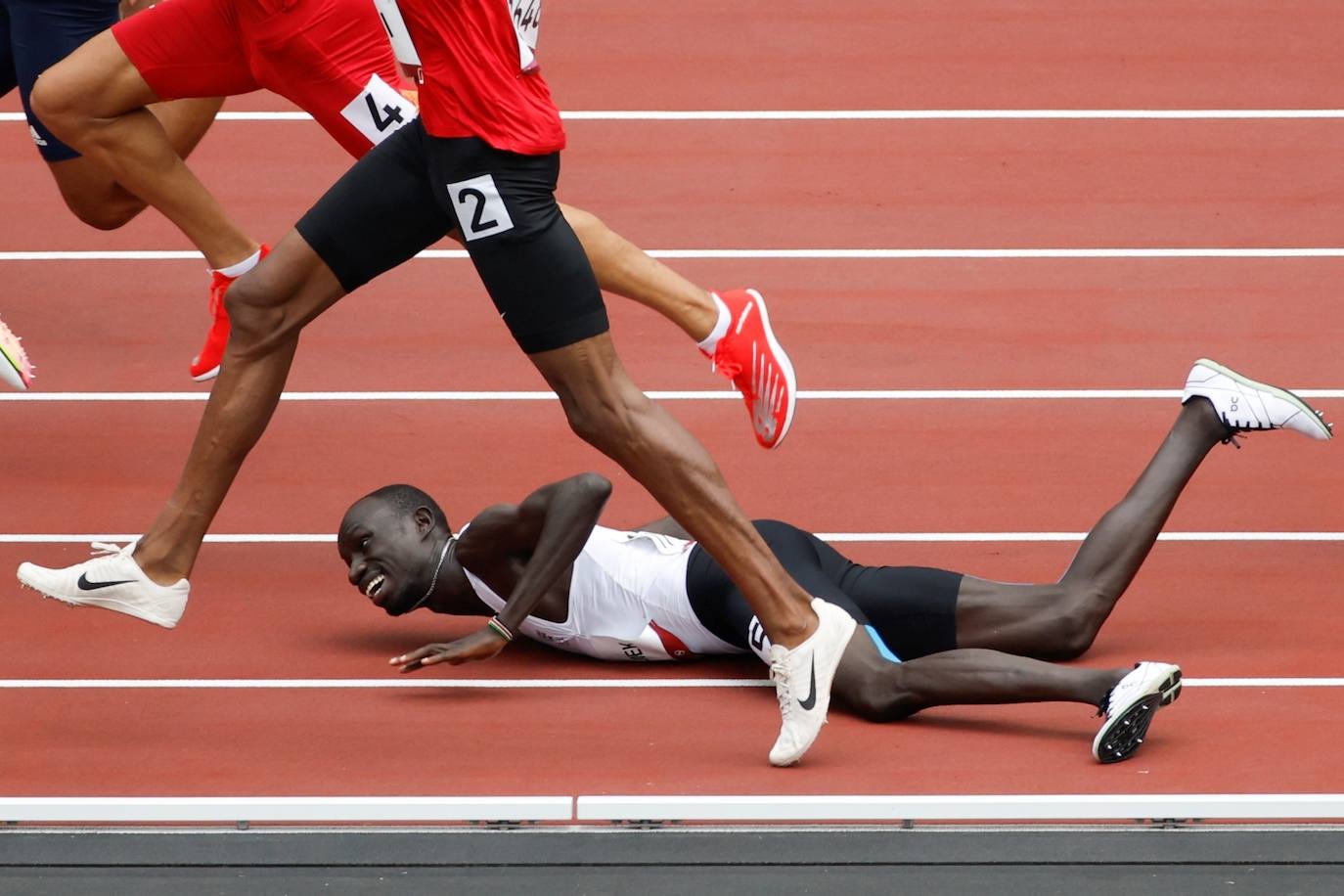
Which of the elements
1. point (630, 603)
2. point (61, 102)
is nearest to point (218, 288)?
point (61, 102)

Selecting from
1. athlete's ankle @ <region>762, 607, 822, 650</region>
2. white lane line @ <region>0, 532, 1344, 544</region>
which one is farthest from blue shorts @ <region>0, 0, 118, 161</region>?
athlete's ankle @ <region>762, 607, 822, 650</region>

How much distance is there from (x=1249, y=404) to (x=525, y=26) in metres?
1.97

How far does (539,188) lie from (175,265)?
3.64 m

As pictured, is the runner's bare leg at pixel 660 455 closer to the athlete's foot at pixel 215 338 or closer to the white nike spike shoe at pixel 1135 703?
the white nike spike shoe at pixel 1135 703

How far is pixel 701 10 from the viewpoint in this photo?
319 inches

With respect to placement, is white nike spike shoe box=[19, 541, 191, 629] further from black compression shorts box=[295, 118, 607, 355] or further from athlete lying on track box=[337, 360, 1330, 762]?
black compression shorts box=[295, 118, 607, 355]

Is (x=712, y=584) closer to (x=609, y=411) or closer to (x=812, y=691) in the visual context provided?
(x=812, y=691)

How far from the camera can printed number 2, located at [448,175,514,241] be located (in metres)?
3.53

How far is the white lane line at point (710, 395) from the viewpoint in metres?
5.92

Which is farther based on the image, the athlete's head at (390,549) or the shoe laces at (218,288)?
the shoe laces at (218,288)

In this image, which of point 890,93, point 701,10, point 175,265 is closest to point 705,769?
point 175,265

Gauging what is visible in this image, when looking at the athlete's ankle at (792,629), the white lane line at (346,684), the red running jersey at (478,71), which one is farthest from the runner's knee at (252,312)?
the athlete's ankle at (792,629)

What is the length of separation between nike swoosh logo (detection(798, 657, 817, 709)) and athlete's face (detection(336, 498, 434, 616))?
1.01 meters

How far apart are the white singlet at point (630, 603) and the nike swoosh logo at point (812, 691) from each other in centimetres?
63
